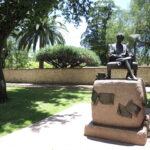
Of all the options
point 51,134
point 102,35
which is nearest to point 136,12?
point 51,134

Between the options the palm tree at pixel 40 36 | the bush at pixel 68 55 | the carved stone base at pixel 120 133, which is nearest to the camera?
the carved stone base at pixel 120 133

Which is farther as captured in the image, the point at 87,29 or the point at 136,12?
the point at 87,29

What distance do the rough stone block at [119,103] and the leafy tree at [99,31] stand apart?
26029mm

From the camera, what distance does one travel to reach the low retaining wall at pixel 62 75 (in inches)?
598

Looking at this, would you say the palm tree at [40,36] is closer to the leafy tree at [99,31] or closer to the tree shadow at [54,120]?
the leafy tree at [99,31]

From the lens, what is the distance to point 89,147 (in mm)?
3672

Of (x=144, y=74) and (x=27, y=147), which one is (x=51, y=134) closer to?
(x=27, y=147)

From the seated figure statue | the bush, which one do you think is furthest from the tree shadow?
the bush

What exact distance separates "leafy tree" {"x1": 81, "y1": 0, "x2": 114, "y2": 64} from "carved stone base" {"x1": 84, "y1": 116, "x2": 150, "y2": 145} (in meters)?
26.2

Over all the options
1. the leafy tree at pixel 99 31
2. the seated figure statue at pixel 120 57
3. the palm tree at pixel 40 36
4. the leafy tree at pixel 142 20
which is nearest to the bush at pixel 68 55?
the leafy tree at pixel 142 20

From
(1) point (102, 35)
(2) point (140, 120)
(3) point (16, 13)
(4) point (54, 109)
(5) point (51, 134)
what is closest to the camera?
(2) point (140, 120)

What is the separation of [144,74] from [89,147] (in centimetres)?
1207

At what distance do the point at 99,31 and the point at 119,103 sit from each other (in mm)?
27417

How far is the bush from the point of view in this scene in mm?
15648
